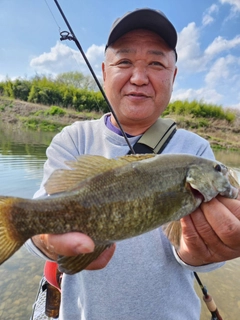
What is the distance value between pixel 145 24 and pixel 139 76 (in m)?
0.50

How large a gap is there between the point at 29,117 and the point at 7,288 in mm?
30362

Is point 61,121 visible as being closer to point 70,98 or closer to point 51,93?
point 70,98

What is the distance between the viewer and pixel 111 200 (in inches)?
53.2

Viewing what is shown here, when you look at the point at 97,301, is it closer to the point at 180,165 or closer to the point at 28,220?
the point at 28,220

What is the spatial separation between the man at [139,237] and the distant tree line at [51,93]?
35028 mm

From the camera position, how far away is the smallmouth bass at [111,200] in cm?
131

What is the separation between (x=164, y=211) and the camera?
1.42 m

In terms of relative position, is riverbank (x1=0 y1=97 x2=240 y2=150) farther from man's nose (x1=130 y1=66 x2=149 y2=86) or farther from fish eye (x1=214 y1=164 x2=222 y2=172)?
fish eye (x1=214 y1=164 x2=222 y2=172)

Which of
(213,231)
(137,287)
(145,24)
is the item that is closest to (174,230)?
(213,231)

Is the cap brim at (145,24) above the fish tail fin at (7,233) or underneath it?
above

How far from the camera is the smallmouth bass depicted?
1.31 meters

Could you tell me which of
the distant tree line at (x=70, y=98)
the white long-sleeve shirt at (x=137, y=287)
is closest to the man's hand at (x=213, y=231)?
the white long-sleeve shirt at (x=137, y=287)

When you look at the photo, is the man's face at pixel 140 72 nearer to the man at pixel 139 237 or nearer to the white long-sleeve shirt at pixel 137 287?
the man at pixel 139 237

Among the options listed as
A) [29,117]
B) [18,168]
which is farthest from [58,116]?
[18,168]
